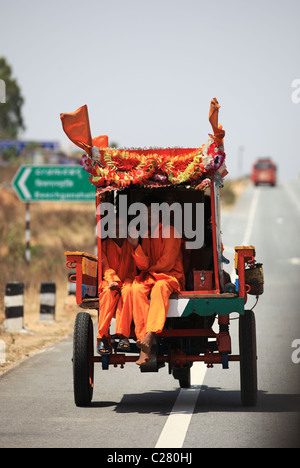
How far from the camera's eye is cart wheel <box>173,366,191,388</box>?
11.2 meters

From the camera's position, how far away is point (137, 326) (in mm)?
9875

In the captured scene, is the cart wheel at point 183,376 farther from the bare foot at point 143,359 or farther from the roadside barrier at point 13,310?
the roadside barrier at point 13,310

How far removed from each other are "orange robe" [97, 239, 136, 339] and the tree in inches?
4146

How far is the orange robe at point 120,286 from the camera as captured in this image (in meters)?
10.0

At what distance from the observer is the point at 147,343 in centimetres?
968

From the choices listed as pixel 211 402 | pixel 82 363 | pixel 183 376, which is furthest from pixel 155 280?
pixel 183 376

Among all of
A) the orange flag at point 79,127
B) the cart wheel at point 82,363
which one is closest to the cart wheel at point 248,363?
the cart wheel at point 82,363

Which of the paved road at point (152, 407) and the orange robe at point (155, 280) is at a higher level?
the orange robe at point (155, 280)

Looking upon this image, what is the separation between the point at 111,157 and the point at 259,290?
209cm

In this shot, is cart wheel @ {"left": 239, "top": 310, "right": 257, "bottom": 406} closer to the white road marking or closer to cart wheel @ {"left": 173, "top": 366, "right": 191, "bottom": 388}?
the white road marking

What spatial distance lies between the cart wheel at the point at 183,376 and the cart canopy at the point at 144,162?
215 centimetres

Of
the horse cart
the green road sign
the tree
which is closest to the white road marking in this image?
the horse cart

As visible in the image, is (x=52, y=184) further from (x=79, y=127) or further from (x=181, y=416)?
(x=181, y=416)
